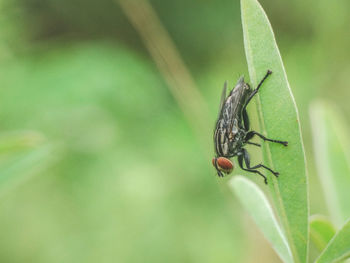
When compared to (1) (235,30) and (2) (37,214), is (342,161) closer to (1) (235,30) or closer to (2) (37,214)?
(2) (37,214)

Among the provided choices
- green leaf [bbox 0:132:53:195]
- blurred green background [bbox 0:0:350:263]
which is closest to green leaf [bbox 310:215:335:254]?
green leaf [bbox 0:132:53:195]

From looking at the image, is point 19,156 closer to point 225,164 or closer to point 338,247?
point 225,164

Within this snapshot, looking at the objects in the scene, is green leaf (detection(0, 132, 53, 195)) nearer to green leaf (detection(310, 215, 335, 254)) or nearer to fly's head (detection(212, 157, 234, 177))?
fly's head (detection(212, 157, 234, 177))

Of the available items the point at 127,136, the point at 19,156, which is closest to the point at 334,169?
the point at 19,156

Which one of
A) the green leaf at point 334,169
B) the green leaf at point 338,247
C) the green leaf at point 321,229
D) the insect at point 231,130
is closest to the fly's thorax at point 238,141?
the insect at point 231,130

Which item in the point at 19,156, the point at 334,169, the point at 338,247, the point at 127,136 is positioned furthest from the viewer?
the point at 127,136

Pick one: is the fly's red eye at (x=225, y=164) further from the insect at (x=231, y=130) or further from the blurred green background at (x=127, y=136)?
the blurred green background at (x=127, y=136)

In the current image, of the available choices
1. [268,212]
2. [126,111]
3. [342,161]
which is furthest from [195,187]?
[268,212]
